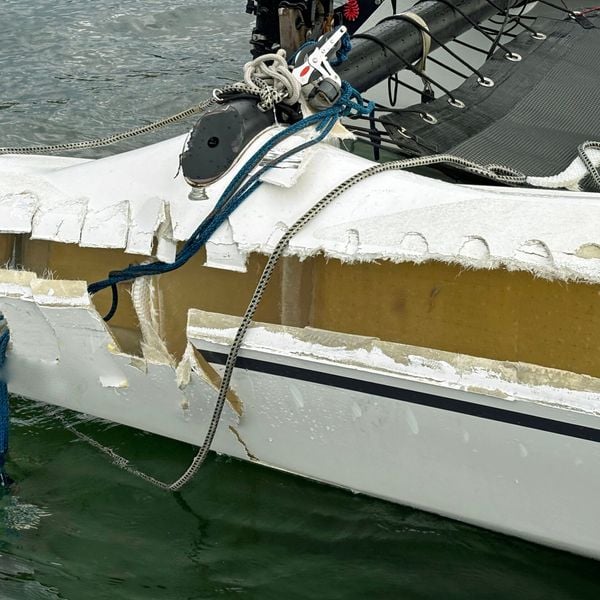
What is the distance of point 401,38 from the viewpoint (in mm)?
4000

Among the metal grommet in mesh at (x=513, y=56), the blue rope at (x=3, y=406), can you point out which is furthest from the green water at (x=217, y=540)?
the metal grommet in mesh at (x=513, y=56)

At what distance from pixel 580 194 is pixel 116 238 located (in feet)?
4.23

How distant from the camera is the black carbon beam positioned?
3.69m

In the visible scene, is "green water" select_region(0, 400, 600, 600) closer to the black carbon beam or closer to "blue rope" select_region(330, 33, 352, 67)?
"blue rope" select_region(330, 33, 352, 67)

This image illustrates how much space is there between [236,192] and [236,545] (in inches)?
46.0

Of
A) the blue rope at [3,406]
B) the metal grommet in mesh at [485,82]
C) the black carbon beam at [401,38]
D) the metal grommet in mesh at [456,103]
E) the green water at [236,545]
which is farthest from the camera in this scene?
the metal grommet in mesh at [485,82]

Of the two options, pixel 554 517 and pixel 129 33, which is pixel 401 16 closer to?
pixel 554 517

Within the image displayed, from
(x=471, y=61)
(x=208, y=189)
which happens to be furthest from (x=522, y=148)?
(x=471, y=61)

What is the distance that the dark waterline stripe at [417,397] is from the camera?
2.20 meters

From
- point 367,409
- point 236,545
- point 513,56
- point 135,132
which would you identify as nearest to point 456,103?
point 513,56

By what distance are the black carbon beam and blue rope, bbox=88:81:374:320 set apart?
910 millimetres

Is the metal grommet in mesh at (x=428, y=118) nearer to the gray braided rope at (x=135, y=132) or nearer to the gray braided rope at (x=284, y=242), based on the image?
the gray braided rope at (x=284, y=242)

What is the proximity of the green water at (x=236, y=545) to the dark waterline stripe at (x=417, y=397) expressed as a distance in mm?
717

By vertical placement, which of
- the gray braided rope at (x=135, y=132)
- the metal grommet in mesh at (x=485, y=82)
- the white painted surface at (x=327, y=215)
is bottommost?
the white painted surface at (x=327, y=215)
